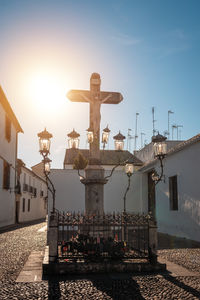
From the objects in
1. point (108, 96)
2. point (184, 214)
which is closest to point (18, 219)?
point (184, 214)

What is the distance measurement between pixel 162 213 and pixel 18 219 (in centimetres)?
1506

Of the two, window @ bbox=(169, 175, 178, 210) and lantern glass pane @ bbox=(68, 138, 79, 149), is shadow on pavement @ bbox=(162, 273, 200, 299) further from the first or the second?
window @ bbox=(169, 175, 178, 210)

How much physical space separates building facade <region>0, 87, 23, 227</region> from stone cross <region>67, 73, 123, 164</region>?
11.0 metres

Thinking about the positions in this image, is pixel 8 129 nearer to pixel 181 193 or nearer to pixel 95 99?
pixel 181 193

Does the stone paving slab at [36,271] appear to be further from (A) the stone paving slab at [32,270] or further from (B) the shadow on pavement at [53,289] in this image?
(B) the shadow on pavement at [53,289]

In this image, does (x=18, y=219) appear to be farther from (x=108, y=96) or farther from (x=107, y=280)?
(x=107, y=280)

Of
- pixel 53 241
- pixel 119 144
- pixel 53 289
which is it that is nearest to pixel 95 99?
pixel 119 144

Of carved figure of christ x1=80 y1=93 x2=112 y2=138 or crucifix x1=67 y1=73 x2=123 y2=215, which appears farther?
carved figure of christ x1=80 y1=93 x2=112 y2=138

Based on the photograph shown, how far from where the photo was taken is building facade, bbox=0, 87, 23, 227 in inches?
752

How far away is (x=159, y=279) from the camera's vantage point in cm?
538

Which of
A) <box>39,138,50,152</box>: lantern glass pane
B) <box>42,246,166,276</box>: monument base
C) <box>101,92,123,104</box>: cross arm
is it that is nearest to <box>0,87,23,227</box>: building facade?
<box>101,92,123,104</box>: cross arm

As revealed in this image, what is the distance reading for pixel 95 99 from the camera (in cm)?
812

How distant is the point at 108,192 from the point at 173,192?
444 cm

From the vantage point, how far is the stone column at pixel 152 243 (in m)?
6.26
